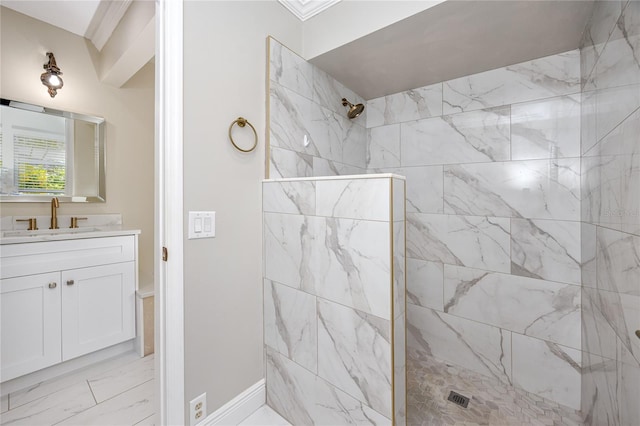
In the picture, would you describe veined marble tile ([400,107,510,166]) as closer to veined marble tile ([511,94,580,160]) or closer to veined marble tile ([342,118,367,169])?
veined marble tile ([511,94,580,160])

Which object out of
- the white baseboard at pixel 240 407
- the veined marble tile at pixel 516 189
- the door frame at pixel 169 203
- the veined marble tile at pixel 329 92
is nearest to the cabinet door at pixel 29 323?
the door frame at pixel 169 203

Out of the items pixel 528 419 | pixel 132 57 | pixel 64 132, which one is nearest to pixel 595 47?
pixel 528 419

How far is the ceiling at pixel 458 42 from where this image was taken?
50.6 inches

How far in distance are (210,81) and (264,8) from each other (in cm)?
63

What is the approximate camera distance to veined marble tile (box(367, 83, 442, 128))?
2049mm

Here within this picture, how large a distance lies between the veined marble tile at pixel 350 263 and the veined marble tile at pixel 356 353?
0.06 meters

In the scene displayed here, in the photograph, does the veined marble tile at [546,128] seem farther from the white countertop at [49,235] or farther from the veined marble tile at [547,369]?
the white countertop at [49,235]

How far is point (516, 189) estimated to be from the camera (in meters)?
1.72

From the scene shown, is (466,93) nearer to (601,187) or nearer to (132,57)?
(601,187)

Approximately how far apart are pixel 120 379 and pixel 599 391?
260 centimetres

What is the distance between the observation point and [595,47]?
1.22 metres

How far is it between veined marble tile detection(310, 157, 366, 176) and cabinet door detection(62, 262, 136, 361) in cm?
164

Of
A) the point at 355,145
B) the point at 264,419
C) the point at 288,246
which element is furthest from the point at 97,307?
the point at 355,145

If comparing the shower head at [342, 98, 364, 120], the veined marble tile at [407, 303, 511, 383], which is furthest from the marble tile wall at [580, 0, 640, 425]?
the shower head at [342, 98, 364, 120]
